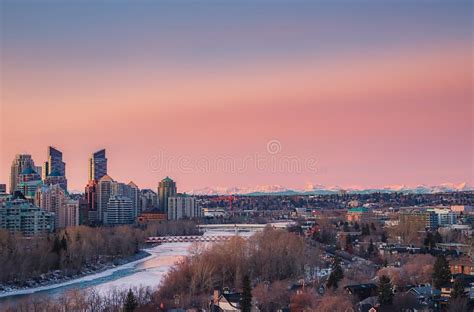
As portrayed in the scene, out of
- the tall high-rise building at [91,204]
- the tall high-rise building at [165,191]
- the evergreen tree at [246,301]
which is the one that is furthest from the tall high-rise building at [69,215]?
the evergreen tree at [246,301]

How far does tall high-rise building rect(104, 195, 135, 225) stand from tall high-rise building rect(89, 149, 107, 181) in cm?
2611

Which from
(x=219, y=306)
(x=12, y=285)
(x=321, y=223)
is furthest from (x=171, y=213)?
(x=219, y=306)

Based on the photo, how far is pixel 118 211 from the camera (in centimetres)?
5006

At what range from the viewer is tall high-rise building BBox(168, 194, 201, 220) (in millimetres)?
58156

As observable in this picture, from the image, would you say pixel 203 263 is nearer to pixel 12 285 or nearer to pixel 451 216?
pixel 12 285

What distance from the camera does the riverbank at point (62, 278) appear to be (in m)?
19.0

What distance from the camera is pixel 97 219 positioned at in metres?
50.5

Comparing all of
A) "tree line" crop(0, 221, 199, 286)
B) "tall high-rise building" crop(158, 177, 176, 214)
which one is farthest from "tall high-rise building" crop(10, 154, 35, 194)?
"tree line" crop(0, 221, 199, 286)

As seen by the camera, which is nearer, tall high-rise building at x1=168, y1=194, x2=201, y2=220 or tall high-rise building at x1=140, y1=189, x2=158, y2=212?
tall high-rise building at x1=168, y1=194, x2=201, y2=220

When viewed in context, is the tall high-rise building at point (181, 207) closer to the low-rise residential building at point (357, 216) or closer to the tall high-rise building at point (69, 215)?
the low-rise residential building at point (357, 216)

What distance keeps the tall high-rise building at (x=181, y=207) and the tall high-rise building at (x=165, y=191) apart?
3.12 meters

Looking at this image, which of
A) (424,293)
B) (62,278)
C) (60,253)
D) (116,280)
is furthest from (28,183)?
(424,293)

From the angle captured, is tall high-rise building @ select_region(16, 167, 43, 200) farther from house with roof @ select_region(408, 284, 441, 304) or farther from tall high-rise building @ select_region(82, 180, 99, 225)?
house with roof @ select_region(408, 284, 441, 304)

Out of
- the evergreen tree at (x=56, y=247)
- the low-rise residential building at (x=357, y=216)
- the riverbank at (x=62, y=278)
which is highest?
the low-rise residential building at (x=357, y=216)
